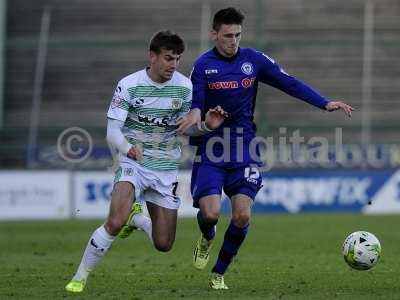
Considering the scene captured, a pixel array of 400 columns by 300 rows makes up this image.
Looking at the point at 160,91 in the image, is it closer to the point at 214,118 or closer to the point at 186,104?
the point at 186,104

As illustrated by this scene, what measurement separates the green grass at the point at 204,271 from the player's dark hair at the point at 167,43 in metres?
2.19

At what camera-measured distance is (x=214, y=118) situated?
9.45 m

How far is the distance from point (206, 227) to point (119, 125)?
1.48 meters

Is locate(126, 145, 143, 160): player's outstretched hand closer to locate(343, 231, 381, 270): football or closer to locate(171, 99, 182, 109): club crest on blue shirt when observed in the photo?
locate(171, 99, 182, 109): club crest on blue shirt

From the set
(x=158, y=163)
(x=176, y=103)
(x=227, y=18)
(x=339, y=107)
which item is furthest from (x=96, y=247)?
(x=339, y=107)

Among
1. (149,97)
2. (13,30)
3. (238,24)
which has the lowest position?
(149,97)

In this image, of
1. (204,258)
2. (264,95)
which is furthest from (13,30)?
(204,258)

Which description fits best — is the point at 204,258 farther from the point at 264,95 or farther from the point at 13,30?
the point at 13,30

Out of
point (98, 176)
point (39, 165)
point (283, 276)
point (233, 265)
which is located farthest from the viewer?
point (39, 165)

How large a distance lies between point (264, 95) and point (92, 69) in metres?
4.94

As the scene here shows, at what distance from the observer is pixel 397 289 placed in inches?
368

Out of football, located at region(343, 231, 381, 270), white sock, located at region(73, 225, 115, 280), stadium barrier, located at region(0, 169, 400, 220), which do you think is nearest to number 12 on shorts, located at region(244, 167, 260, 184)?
football, located at region(343, 231, 381, 270)

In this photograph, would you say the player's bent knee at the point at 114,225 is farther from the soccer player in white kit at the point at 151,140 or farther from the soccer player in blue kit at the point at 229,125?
the soccer player in blue kit at the point at 229,125

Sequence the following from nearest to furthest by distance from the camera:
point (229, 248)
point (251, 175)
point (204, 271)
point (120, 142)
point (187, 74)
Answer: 1. point (120, 142)
2. point (229, 248)
3. point (251, 175)
4. point (204, 271)
5. point (187, 74)
